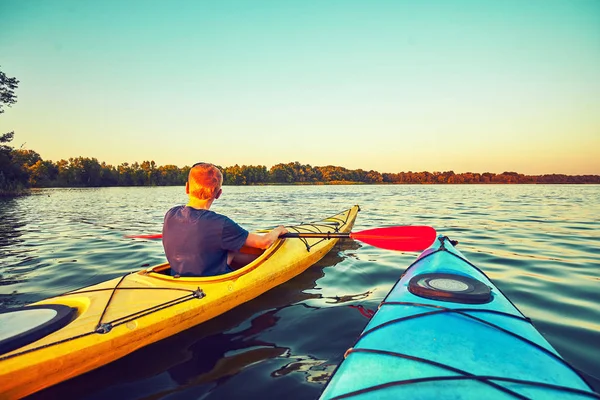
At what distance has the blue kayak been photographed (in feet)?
4.75

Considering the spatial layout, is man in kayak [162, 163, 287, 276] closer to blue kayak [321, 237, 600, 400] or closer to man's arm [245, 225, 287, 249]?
man's arm [245, 225, 287, 249]

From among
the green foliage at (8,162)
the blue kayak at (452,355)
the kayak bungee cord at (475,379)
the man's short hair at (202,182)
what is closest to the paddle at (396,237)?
the man's short hair at (202,182)

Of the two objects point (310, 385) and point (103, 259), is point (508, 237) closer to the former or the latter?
point (310, 385)

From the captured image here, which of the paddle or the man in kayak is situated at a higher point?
the man in kayak

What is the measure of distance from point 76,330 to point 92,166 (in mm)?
80311

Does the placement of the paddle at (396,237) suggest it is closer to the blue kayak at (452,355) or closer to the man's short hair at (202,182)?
the man's short hair at (202,182)

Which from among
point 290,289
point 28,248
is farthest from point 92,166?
point 290,289

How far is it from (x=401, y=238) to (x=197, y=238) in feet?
10.3

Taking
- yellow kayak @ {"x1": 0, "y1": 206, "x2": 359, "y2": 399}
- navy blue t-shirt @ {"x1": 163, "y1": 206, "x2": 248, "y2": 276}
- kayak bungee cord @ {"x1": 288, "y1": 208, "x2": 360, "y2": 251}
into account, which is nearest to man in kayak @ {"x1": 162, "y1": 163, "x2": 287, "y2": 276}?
navy blue t-shirt @ {"x1": 163, "y1": 206, "x2": 248, "y2": 276}

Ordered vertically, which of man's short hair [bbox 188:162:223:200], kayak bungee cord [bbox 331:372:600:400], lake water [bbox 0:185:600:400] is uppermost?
man's short hair [bbox 188:162:223:200]

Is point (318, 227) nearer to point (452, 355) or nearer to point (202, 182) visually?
point (202, 182)

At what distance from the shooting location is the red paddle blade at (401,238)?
460 cm

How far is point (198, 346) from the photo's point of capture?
279 cm

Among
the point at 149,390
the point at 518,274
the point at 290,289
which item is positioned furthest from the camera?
the point at 518,274
